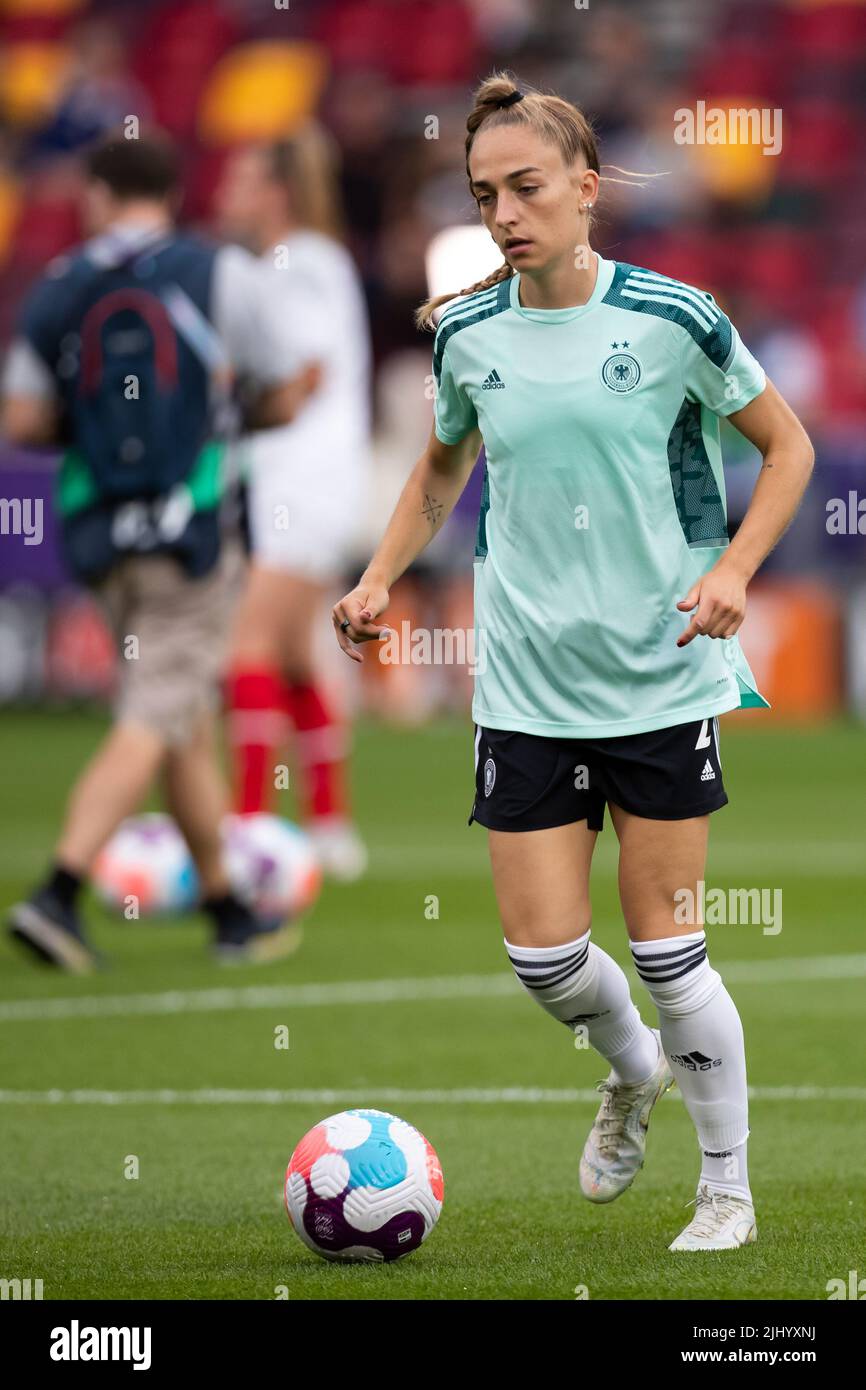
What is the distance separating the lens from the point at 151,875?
8891mm

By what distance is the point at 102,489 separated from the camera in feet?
26.1

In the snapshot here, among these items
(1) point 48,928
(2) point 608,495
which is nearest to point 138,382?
(1) point 48,928

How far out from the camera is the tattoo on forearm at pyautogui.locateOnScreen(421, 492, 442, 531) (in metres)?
4.73

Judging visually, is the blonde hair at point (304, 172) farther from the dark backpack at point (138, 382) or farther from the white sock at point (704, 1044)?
the white sock at point (704, 1044)

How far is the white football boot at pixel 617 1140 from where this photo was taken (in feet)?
15.6

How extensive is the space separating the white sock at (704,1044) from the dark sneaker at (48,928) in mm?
3487

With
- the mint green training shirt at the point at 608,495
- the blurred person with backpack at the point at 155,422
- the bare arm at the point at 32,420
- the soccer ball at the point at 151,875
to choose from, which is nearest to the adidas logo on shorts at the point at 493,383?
the mint green training shirt at the point at 608,495

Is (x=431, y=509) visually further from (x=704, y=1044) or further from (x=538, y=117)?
(x=704, y=1044)

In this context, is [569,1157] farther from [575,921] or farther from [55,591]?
[55,591]

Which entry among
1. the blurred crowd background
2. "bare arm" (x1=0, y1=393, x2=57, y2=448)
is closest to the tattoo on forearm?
"bare arm" (x1=0, y1=393, x2=57, y2=448)

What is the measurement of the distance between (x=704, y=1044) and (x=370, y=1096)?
5.50 ft

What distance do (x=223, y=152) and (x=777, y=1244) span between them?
21387mm

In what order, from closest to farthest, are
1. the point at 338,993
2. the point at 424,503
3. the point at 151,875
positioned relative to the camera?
1. the point at 424,503
2. the point at 338,993
3. the point at 151,875
